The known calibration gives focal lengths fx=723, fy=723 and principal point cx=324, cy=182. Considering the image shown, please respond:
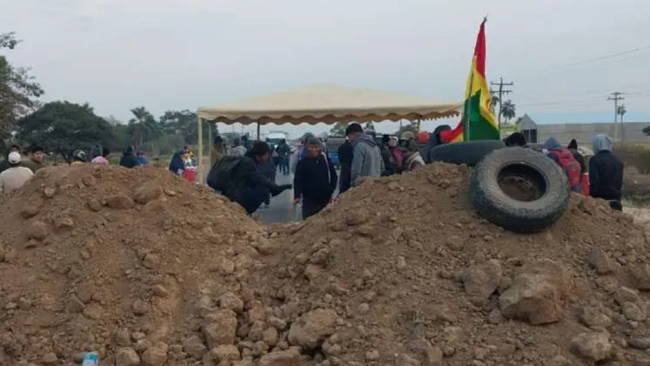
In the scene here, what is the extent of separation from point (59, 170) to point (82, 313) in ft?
5.78

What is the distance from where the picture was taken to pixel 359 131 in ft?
26.9

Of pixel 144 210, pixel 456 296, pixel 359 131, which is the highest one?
pixel 359 131

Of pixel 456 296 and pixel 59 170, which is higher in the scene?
pixel 59 170

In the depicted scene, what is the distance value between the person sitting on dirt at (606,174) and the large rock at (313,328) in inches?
182

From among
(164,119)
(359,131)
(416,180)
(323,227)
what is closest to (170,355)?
(323,227)

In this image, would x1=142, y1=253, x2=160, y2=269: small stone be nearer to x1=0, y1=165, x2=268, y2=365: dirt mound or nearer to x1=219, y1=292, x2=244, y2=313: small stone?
x1=0, y1=165, x2=268, y2=365: dirt mound

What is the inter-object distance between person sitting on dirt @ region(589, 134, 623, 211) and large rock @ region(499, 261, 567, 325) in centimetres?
396

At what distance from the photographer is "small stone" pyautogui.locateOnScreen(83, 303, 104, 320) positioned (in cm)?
433

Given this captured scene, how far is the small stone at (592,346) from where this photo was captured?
146 inches

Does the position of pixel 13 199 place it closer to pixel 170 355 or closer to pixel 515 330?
pixel 170 355

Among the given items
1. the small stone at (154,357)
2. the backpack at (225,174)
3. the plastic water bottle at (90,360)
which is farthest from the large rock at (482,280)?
the backpack at (225,174)

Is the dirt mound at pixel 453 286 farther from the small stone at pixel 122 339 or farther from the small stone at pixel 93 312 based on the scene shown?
the small stone at pixel 93 312

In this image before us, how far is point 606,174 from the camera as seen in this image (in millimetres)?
7621

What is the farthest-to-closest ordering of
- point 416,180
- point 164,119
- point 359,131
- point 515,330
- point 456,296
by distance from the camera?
point 164,119, point 359,131, point 416,180, point 456,296, point 515,330
